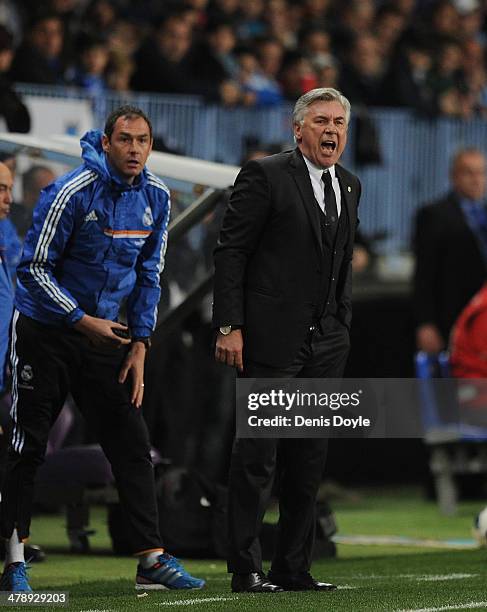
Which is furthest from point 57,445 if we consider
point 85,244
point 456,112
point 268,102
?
point 456,112

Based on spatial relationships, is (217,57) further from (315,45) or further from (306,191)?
(306,191)

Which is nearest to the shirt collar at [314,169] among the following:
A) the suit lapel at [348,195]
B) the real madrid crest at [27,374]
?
the suit lapel at [348,195]

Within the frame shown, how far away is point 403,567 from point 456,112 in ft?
27.0

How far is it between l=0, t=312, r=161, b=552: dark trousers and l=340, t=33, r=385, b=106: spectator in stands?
8.75 meters

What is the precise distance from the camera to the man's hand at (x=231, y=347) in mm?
6723

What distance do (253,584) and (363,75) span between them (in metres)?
9.87

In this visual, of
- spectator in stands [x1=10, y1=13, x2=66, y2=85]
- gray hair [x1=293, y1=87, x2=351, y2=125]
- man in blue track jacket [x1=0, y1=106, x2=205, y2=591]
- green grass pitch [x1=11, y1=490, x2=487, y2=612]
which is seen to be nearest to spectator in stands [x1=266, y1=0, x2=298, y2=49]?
spectator in stands [x1=10, y1=13, x2=66, y2=85]

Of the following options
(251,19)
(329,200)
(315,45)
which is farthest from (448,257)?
(329,200)

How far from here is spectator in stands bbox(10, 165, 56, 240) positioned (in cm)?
905

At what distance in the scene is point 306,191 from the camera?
6.88 metres

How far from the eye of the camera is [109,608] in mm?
6445

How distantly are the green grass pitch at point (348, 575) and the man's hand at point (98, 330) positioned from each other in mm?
1076

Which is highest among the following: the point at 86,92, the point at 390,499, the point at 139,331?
the point at 86,92

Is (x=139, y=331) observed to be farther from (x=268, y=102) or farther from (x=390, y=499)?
(x=268, y=102)
